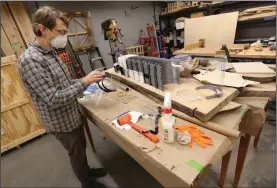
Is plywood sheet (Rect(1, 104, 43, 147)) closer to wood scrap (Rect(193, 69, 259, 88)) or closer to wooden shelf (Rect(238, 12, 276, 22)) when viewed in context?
wood scrap (Rect(193, 69, 259, 88))

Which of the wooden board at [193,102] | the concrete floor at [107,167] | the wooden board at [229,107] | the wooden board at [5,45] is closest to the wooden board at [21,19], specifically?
the wooden board at [5,45]

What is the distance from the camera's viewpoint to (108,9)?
12.2ft

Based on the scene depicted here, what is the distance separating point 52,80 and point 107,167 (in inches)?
44.9

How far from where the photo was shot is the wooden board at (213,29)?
2.65 metres

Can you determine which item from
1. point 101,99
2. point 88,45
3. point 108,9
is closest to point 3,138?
point 101,99

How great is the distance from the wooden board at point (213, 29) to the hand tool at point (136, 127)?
254 cm

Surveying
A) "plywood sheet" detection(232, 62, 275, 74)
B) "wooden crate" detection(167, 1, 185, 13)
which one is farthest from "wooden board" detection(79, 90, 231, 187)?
"wooden crate" detection(167, 1, 185, 13)

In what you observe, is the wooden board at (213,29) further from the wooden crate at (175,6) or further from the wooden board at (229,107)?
the wooden board at (229,107)

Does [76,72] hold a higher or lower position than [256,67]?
lower

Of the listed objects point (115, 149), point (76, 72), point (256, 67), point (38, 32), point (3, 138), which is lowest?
point (115, 149)

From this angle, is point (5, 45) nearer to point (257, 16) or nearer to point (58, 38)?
point (58, 38)

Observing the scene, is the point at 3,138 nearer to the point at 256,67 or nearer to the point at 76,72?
the point at 76,72

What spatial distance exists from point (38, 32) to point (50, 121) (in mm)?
549

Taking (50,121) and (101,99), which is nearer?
(50,121)
